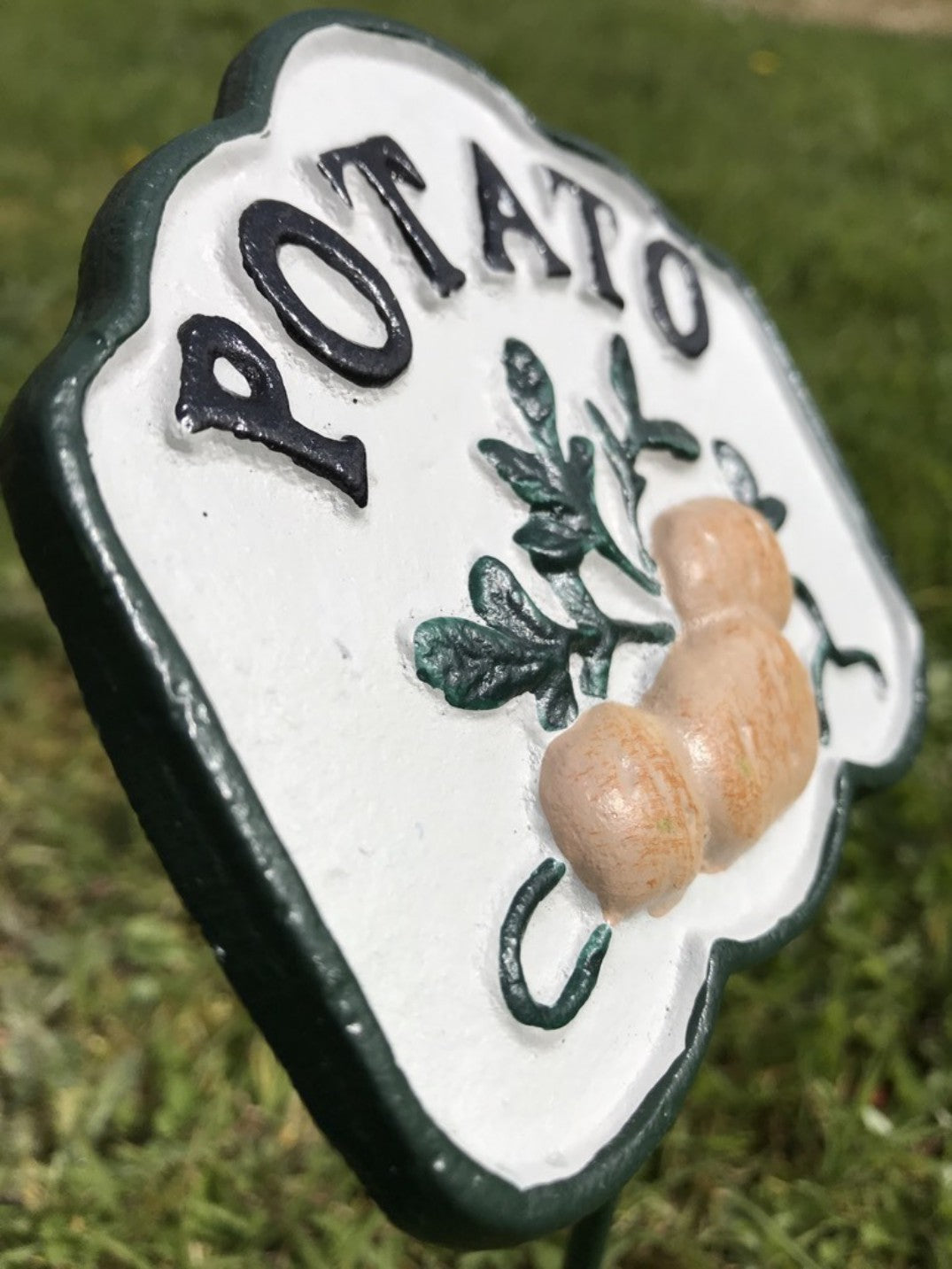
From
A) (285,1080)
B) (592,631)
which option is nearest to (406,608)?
(592,631)

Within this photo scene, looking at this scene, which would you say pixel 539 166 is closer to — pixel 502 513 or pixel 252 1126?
pixel 502 513

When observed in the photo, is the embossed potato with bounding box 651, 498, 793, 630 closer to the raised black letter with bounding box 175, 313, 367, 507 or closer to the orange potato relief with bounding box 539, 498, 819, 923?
the orange potato relief with bounding box 539, 498, 819, 923

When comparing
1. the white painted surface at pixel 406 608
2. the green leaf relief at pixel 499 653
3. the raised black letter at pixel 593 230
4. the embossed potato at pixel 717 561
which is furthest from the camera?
the raised black letter at pixel 593 230

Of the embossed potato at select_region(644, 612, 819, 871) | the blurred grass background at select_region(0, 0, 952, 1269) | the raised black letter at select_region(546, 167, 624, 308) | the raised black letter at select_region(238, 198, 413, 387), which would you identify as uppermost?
the raised black letter at select_region(238, 198, 413, 387)

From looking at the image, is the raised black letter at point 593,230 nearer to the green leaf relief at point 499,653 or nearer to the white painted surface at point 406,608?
the white painted surface at point 406,608

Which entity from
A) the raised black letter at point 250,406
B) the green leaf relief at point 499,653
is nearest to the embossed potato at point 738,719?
the green leaf relief at point 499,653

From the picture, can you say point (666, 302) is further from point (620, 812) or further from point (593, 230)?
point (620, 812)

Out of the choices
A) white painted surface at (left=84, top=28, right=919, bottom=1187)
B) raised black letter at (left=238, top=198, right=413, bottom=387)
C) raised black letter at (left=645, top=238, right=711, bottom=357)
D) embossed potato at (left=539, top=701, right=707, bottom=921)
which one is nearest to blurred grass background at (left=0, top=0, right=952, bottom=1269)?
white painted surface at (left=84, top=28, right=919, bottom=1187)
